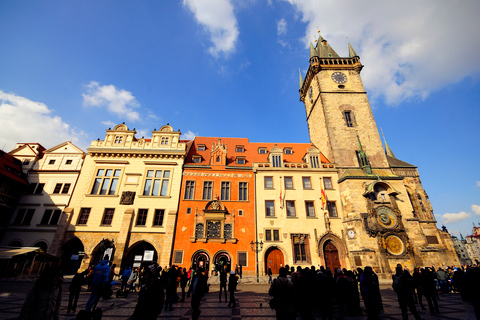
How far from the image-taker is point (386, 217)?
23375 millimetres

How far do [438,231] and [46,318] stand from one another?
35.7 meters

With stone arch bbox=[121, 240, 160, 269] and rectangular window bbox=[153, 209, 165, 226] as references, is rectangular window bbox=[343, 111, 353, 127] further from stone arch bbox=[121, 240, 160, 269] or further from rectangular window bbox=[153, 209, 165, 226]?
stone arch bbox=[121, 240, 160, 269]

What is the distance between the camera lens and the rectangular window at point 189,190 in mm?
25766

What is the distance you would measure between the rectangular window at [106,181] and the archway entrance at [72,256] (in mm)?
5545

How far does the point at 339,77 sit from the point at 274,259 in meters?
29.6

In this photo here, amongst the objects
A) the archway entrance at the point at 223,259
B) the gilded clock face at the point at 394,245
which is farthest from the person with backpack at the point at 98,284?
the gilded clock face at the point at 394,245

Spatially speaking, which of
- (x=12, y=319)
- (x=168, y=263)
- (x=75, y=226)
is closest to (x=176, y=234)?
(x=168, y=263)

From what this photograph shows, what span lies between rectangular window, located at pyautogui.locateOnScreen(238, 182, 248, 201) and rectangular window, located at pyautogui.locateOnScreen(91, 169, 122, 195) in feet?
49.1

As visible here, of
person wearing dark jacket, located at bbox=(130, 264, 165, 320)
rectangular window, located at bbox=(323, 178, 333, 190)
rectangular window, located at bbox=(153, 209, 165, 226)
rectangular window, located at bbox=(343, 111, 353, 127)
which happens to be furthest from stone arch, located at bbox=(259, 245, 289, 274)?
person wearing dark jacket, located at bbox=(130, 264, 165, 320)

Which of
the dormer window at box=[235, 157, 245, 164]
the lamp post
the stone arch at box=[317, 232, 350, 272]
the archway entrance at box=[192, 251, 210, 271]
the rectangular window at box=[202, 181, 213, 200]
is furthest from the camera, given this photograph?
the dormer window at box=[235, 157, 245, 164]

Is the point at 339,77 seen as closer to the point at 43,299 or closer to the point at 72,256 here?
the point at 43,299

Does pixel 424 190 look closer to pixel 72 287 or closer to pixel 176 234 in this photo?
pixel 176 234

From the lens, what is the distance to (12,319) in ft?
24.3

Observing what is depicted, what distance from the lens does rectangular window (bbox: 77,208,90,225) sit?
2374 cm
